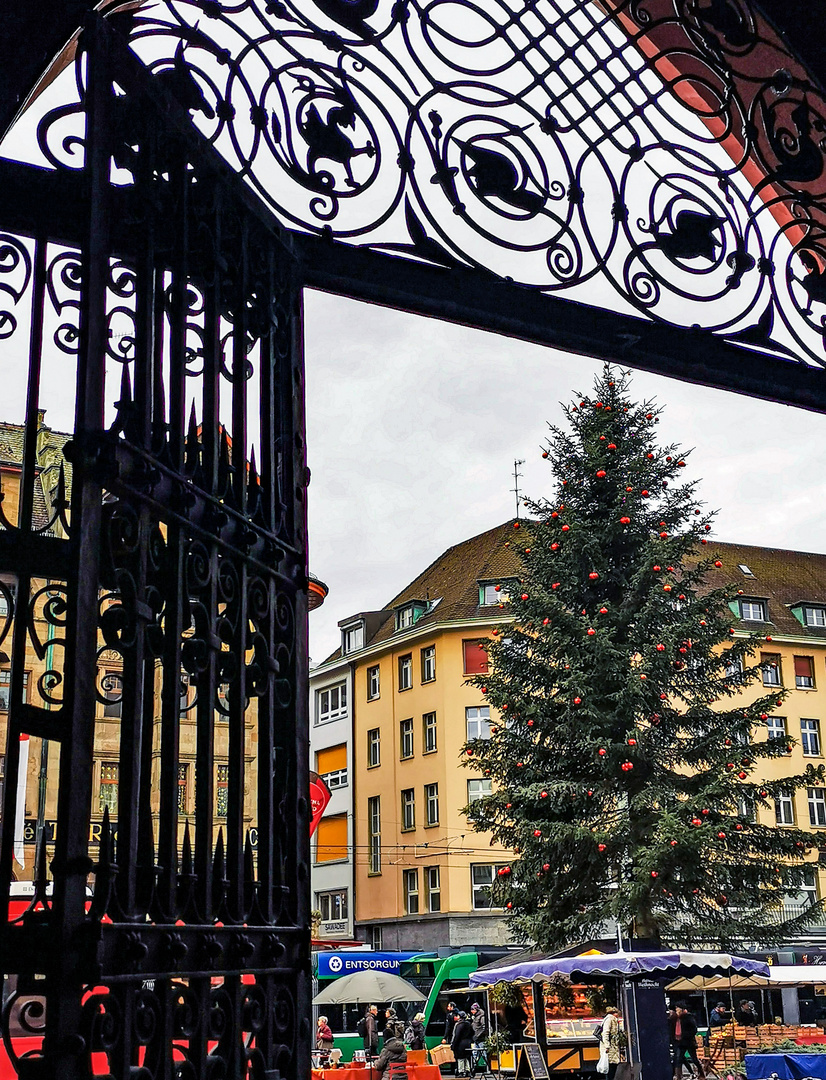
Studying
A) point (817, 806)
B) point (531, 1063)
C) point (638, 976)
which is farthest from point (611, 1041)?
point (817, 806)

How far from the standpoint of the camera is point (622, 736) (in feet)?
71.6

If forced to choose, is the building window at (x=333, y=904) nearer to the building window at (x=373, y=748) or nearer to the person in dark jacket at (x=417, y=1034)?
the building window at (x=373, y=748)

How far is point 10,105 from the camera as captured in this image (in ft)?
9.37

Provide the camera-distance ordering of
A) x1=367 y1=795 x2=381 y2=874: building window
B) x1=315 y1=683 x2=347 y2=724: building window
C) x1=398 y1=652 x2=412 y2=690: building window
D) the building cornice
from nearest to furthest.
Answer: the building cornice, x1=367 y1=795 x2=381 y2=874: building window, x1=398 y1=652 x2=412 y2=690: building window, x1=315 y1=683 x2=347 y2=724: building window

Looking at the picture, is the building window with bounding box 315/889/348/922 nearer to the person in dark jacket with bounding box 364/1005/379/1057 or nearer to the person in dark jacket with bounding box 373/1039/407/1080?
the person in dark jacket with bounding box 364/1005/379/1057

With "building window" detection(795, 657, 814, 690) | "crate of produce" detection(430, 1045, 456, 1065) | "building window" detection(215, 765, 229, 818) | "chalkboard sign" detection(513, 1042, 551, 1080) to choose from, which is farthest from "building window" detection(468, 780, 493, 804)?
"building window" detection(215, 765, 229, 818)

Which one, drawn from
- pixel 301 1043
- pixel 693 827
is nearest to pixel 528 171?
pixel 301 1043

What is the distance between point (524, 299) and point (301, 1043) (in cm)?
171

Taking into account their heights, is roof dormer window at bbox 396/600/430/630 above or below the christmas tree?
above

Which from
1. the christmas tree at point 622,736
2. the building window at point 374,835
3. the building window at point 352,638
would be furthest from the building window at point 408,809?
the christmas tree at point 622,736

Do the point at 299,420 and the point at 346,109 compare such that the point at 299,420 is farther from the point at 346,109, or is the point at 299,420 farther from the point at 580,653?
the point at 580,653

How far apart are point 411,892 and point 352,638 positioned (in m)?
10.5

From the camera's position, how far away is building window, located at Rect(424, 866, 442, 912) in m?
40.5

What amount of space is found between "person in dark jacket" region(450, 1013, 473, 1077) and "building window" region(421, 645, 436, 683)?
59.9 feet
